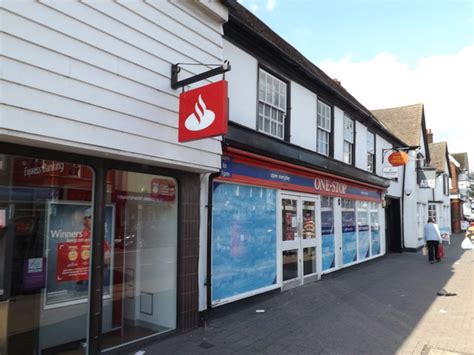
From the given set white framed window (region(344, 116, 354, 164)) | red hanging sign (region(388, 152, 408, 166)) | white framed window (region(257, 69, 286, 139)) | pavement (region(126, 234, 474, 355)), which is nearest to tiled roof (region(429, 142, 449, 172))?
red hanging sign (region(388, 152, 408, 166))

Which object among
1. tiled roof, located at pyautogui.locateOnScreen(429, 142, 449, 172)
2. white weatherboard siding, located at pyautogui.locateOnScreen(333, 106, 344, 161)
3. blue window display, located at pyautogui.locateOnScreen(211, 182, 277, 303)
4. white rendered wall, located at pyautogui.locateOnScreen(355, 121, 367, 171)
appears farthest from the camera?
tiled roof, located at pyautogui.locateOnScreen(429, 142, 449, 172)

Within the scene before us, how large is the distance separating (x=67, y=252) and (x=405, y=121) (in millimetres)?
19902

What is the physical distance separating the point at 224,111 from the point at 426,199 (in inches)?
831

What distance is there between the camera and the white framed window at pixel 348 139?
40.4 ft

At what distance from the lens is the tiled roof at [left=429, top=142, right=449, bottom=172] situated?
29.9 metres

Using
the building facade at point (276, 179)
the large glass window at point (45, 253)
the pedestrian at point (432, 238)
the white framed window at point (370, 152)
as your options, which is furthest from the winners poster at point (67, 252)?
the pedestrian at point (432, 238)

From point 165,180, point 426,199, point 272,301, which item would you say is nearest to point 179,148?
point 165,180

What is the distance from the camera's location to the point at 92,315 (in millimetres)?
4586

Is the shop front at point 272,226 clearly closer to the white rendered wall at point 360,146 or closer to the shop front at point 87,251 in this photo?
the shop front at point 87,251

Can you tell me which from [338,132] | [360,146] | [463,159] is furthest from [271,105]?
[463,159]

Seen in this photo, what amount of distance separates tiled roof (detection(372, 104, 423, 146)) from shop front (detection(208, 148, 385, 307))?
357 inches

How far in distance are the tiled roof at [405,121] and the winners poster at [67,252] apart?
708 inches

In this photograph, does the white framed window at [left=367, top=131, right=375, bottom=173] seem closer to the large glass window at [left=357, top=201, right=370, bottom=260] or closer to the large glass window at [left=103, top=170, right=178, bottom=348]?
the large glass window at [left=357, top=201, right=370, bottom=260]

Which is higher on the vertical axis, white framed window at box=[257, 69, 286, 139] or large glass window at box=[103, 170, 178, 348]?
white framed window at box=[257, 69, 286, 139]
